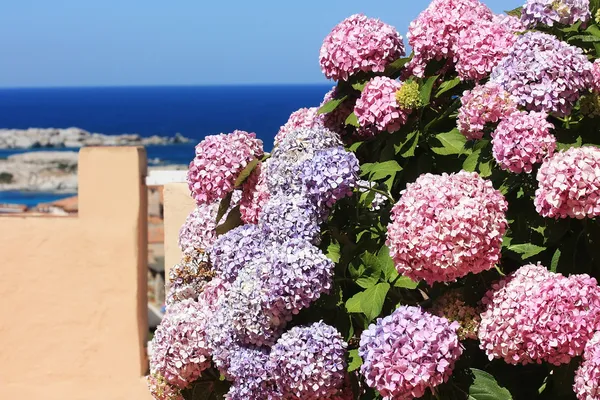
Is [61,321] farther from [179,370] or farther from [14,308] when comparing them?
[179,370]

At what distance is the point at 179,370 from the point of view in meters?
2.31

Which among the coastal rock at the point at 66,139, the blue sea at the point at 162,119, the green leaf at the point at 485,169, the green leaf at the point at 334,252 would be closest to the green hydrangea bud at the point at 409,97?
the green leaf at the point at 485,169

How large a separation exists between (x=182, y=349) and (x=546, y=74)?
106 cm

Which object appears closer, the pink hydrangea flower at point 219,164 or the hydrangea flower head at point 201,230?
the pink hydrangea flower at point 219,164

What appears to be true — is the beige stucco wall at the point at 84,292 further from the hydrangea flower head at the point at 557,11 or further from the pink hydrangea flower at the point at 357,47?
the hydrangea flower head at the point at 557,11

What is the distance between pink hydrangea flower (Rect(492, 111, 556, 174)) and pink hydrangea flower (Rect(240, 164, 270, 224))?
0.66 m

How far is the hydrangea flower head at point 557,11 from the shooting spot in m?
2.15

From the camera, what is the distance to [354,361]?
6.47ft

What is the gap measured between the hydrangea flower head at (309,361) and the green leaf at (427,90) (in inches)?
24.8

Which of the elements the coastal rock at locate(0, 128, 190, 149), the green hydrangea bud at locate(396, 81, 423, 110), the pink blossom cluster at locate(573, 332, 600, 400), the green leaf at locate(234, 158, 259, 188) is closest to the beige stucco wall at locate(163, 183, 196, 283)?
the green leaf at locate(234, 158, 259, 188)

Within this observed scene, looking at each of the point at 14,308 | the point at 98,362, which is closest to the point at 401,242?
the point at 98,362

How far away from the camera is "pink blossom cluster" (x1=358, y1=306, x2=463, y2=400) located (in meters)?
1.76

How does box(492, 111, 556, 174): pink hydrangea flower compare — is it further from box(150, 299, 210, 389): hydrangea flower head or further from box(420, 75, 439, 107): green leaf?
box(150, 299, 210, 389): hydrangea flower head

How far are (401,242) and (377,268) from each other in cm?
22
